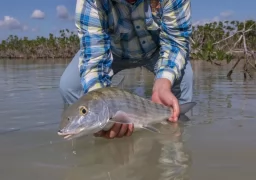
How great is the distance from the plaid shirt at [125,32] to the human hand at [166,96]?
12 cm

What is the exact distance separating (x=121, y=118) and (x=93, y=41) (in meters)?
0.75

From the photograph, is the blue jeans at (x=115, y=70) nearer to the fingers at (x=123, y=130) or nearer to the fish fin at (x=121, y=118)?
the fingers at (x=123, y=130)

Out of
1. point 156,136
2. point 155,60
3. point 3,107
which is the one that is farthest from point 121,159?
point 3,107

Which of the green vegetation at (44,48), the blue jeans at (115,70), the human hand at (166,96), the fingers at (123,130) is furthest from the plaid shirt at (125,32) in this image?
the green vegetation at (44,48)

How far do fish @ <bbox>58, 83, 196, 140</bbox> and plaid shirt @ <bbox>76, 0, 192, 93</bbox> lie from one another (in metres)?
0.35

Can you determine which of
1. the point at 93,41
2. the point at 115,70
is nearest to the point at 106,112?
the point at 93,41

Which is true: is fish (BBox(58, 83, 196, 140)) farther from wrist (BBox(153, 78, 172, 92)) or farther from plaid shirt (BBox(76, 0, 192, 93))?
plaid shirt (BBox(76, 0, 192, 93))

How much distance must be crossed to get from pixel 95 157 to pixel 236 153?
83cm

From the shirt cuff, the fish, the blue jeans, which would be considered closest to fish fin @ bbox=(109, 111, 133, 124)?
the fish

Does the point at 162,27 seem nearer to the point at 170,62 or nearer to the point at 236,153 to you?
the point at 170,62

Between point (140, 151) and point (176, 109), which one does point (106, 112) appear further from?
point (176, 109)

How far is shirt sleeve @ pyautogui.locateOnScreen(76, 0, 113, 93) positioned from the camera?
109 inches

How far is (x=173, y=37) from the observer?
9.75ft

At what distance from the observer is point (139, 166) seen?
6.98 ft
